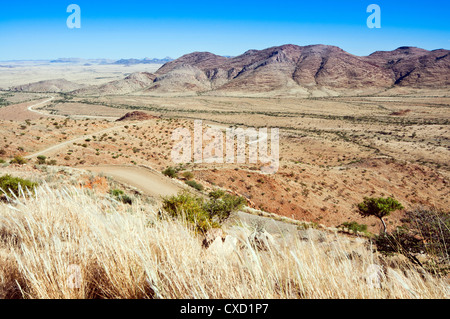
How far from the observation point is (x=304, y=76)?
153 m

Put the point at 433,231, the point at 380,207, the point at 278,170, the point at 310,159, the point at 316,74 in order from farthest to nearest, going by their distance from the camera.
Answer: the point at 316,74, the point at 310,159, the point at 278,170, the point at 380,207, the point at 433,231

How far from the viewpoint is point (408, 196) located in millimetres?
25844

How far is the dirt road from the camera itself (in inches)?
690

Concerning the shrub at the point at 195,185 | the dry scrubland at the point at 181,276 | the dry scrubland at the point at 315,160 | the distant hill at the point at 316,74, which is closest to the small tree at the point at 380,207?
the dry scrubland at the point at 315,160

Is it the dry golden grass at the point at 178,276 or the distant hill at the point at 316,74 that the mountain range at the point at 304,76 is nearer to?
the distant hill at the point at 316,74

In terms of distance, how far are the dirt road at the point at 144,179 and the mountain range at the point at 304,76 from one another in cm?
12460

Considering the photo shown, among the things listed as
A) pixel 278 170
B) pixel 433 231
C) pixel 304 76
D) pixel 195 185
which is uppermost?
pixel 304 76

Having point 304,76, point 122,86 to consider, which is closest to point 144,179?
point 304,76

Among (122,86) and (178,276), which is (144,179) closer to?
(178,276)

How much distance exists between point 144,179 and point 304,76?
152 m

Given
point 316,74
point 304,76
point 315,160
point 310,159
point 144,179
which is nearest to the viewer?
point 144,179

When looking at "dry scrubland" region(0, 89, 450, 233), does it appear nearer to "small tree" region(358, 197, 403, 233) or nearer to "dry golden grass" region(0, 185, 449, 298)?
"small tree" region(358, 197, 403, 233)

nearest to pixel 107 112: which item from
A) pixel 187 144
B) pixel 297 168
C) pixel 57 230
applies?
pixel 187 144
